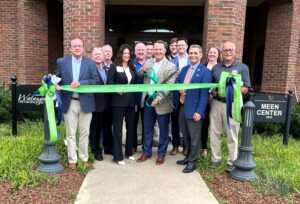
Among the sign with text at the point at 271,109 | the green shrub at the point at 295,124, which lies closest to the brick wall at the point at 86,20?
the sign with text at the point at 271,109

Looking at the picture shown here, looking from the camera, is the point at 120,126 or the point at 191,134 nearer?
the point at 191,134

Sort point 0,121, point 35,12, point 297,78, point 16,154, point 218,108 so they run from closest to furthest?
point 218,108 < point 16,154 < point 0,121 < point 35,12 < point 297,78

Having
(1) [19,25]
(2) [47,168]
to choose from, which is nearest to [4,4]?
(1) [19,25]

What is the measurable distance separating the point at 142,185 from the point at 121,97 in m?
1.39

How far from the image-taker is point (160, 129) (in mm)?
4781

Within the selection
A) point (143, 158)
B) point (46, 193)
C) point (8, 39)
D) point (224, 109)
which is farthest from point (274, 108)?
point (8, 39)

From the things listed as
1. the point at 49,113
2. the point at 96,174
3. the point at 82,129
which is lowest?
the point at 96,174

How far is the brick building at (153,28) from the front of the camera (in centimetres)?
661

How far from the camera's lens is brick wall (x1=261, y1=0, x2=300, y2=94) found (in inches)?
333

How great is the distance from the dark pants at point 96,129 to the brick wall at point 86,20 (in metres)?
2.51

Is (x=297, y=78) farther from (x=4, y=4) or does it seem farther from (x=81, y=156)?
(x=4, y=4)

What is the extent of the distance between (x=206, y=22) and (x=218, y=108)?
298 centimetres

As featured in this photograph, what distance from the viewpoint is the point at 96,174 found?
14.2ft

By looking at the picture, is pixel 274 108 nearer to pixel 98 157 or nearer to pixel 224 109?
pixel 224 109
